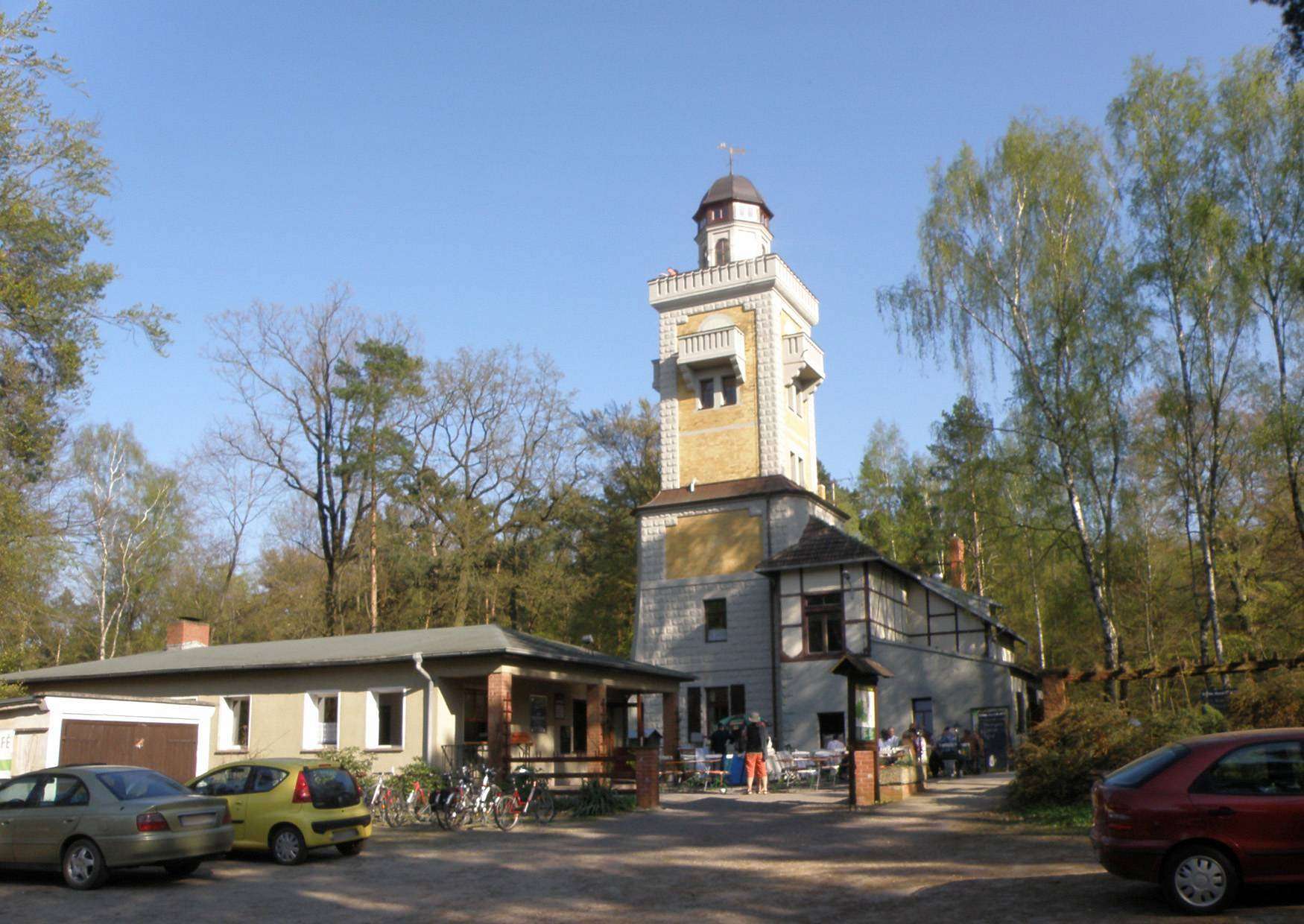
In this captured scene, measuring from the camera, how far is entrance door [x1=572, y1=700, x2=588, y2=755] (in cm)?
2714

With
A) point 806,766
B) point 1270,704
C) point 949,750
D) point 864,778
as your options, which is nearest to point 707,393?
point 806,766

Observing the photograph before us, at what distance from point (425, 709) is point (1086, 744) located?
480 inches

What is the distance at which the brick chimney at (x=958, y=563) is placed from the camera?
152 feet

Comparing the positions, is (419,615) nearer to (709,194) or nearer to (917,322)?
(709,194)

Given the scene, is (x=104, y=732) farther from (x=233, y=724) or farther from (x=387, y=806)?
(x=387, y=806)

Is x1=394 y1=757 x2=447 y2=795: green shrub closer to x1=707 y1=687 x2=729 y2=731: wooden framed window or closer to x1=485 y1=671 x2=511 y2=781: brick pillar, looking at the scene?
x1=485 y1=671 x2=511 y2=781: brick pillar

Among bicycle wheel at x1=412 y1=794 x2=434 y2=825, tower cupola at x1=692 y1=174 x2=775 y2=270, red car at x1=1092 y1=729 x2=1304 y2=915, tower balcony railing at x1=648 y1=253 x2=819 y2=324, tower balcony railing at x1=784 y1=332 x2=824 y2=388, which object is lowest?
bicycle wheel at x1=412 y1=794 x2=434 y2=825

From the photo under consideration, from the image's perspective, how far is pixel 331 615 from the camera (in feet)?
130

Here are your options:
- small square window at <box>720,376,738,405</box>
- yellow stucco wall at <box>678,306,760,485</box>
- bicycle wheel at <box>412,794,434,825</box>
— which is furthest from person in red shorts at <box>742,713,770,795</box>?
small square window at <box>720,376,738,405</box>

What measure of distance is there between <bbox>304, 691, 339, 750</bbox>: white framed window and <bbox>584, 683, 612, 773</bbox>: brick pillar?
5317 mm

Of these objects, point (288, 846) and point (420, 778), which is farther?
point (420, 778)

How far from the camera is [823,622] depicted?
3272 centimetres

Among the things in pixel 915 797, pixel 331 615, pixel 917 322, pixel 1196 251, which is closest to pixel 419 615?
pixel 331 615

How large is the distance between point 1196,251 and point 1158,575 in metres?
14.9
